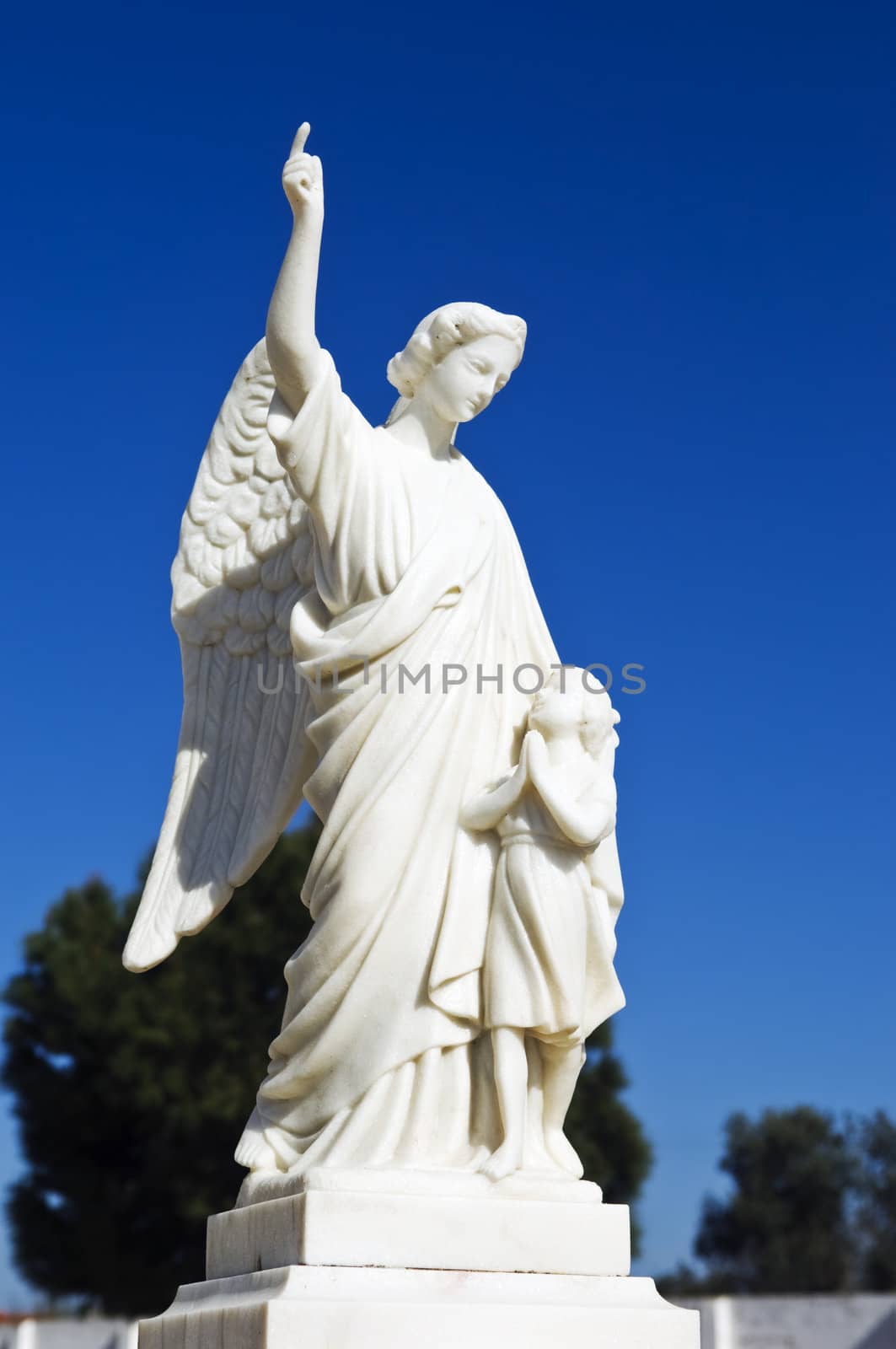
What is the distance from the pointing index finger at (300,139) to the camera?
584cm

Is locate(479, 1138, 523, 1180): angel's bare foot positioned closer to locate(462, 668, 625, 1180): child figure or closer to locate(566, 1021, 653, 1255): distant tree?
locate(462, 668, 625, 1180): child figure

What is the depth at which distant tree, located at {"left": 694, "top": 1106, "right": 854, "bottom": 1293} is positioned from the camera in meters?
38.7

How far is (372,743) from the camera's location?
5.85 metres

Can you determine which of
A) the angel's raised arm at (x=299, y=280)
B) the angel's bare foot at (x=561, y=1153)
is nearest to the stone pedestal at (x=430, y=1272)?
the angel's bare foot at (x=561, y=1153)

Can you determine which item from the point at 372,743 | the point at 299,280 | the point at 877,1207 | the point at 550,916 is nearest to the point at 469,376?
the point at 299,280

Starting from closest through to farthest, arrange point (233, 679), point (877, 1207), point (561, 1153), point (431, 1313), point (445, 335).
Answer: point (431, 1313), point (561, 1153), point (445, 335), point (233, 679), point (877, 1207)

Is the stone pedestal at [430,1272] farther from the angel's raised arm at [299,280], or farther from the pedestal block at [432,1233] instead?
the angel's raised arm at [299,280]

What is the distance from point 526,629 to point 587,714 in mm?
564

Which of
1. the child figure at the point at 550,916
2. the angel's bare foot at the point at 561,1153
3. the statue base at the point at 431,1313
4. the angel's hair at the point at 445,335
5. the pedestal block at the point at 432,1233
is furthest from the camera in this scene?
the angel's hair at the point at 445,335

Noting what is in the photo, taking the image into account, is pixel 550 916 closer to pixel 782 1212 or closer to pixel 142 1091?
pixel 142 1091

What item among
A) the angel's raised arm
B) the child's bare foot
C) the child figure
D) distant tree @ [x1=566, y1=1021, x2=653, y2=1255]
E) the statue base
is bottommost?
the statue base

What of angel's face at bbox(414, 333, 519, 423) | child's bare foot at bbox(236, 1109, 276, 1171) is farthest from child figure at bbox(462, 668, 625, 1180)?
angel's face at bbox(414, 333, 519, 423)

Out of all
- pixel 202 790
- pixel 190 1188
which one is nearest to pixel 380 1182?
pixel 202 790

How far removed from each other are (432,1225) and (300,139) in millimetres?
3708
